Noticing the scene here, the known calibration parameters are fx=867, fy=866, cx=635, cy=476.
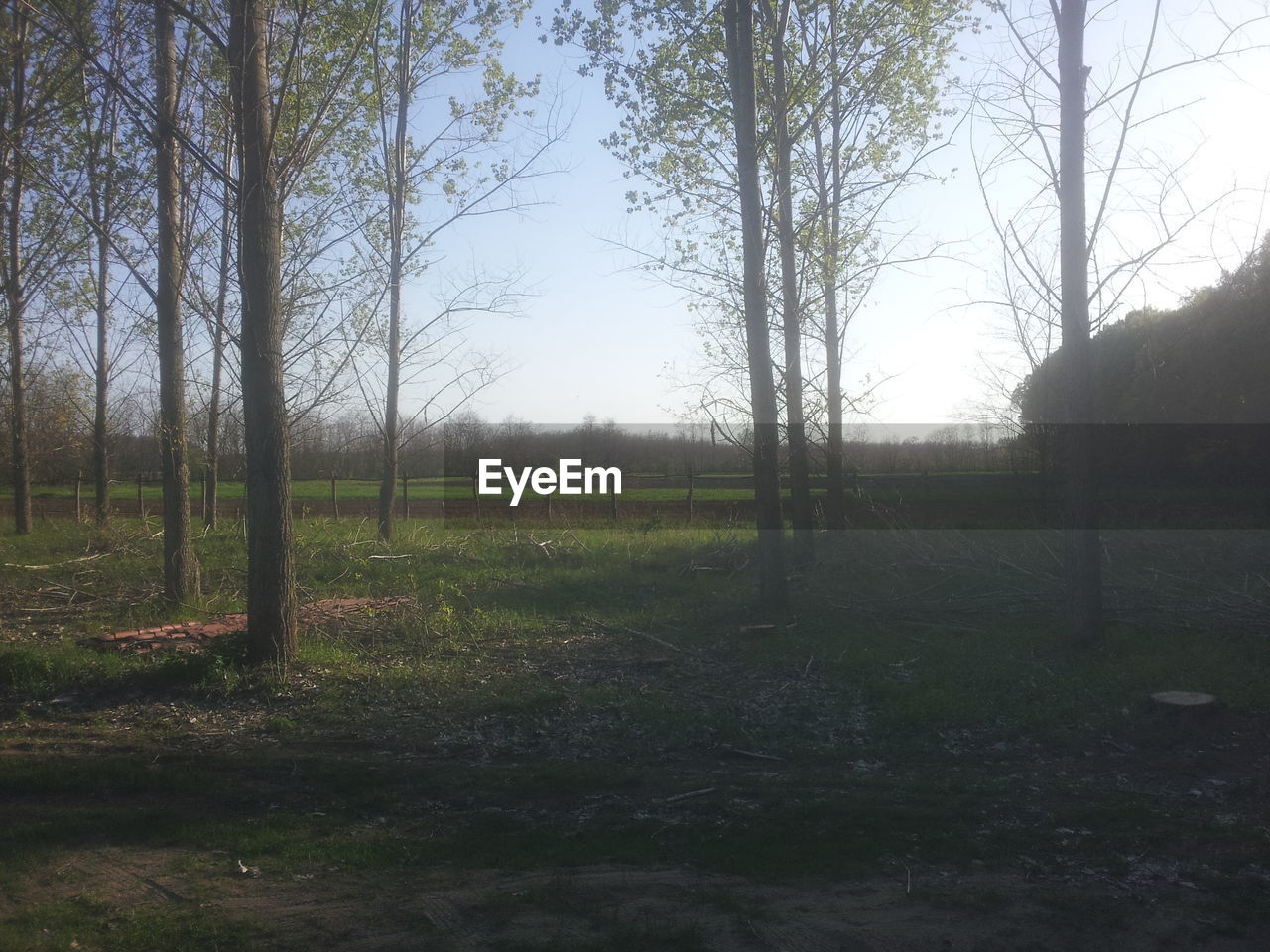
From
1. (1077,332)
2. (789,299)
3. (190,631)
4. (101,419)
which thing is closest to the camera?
(1077,332)

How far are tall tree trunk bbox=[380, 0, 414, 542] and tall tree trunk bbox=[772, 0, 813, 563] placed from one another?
5784 mm

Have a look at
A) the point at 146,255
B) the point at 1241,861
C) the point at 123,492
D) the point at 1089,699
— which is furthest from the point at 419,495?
the point at 1241,861

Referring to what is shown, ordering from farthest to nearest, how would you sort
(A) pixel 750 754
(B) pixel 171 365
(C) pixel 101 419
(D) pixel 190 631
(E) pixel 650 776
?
(C) pixel 101 419
(B) pixel 171 365
(D) pixel 190 631
(A) pixel 750 754
(E) pixel 650 776

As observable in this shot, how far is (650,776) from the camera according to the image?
590 cm

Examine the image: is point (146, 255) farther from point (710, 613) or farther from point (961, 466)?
point (961, 466)

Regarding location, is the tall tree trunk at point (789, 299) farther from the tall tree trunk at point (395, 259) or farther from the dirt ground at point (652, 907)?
the dirt ground at point (652, 907)

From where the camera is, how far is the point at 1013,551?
13.4m

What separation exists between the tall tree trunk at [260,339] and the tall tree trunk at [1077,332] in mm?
7495

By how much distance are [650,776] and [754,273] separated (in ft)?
21.3

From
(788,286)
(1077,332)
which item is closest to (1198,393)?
(788,286)

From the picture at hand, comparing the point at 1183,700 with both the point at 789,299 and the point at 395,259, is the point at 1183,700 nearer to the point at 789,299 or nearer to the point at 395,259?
the point at 789,299

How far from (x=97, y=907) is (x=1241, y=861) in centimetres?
571

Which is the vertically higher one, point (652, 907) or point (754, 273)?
point (754, 273)

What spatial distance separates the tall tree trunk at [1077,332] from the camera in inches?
337
